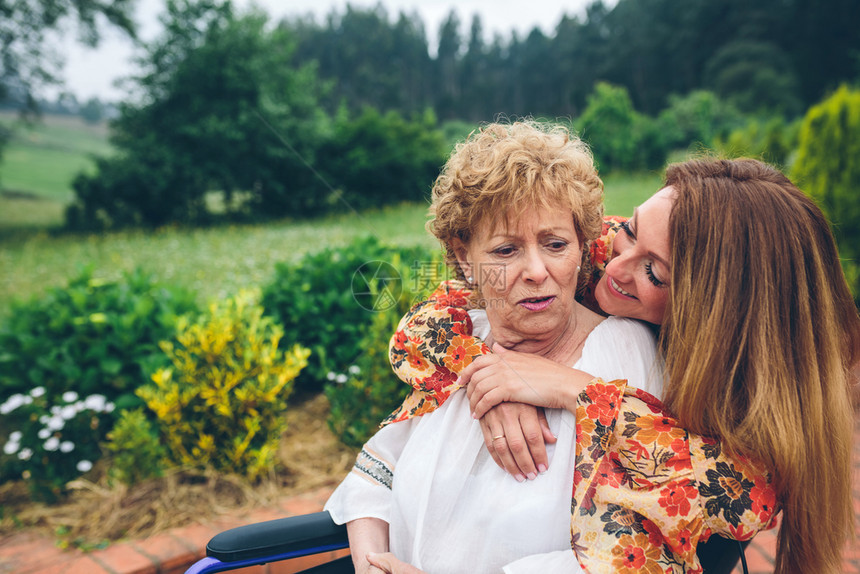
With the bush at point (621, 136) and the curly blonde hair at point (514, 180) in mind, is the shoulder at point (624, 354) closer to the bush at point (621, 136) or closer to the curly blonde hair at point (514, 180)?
the curly blonde hair at point (514, 180)

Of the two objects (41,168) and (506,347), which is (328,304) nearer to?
(506,347)

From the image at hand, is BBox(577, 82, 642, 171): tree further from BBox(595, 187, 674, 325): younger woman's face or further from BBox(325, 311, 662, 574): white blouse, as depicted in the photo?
BBox(325, 311, 662, 574): white blouse

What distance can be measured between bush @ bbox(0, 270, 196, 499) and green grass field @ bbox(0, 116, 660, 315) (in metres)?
1.17

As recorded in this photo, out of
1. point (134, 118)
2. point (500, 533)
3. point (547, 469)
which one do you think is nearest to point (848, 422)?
point (547, 469)

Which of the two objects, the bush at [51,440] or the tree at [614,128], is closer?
the bush at [51,440]

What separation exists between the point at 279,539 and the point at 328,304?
2075 millimetres

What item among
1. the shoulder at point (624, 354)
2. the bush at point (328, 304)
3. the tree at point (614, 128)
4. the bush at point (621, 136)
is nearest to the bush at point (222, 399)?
the bush at point (328, 304)

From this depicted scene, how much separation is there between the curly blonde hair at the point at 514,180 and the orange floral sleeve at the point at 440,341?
19 cm

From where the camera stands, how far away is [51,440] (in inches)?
107

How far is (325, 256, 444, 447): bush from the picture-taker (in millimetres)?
2828

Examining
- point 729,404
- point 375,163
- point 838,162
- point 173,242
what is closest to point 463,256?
point 729,404

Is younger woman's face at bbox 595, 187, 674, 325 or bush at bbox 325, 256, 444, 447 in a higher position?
younger woman's face at bbox 595, 187, 674, 325

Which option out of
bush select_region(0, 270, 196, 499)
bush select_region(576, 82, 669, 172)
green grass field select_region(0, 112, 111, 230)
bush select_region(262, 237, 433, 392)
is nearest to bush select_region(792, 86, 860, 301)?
bush select_region(262, 237, 433, 392)

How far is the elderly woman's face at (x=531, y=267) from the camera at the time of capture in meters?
1.43
